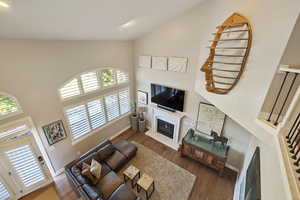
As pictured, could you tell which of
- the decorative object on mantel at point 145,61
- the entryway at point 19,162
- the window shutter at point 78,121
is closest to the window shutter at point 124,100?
the decorative object on mantel at point 145,61

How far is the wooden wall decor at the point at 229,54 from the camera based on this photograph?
81.8 inches

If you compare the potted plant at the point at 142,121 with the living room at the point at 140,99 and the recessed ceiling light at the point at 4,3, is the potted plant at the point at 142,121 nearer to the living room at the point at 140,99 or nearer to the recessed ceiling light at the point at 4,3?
the living room at the point at 140,99

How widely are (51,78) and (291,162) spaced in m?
4.82

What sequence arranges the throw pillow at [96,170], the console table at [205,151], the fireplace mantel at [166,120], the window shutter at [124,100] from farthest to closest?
the window shutter at [124,100] < the fireplace mantel at [166,120] < the console table at [205,151] < the throw pillow at [96,170]

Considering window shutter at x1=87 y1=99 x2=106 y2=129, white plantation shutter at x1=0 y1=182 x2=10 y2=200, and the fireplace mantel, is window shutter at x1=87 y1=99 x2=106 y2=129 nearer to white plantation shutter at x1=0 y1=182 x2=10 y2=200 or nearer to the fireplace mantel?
the fireplace mantel

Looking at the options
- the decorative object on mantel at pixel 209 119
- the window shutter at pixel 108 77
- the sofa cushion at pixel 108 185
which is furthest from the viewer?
the window shutter at pixel 108 77

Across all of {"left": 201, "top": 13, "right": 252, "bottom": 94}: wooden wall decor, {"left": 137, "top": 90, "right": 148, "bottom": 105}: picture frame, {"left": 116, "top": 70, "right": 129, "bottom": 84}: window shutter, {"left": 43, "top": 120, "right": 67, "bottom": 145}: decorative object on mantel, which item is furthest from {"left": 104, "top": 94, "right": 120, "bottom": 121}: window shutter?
{"left": 201, "top": 13, "right": 252, "bottom": 94}: wooden wall decor

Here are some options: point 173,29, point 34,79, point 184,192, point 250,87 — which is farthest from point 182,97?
point 34,79

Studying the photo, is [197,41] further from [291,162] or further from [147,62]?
[291,162]

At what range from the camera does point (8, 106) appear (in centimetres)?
296

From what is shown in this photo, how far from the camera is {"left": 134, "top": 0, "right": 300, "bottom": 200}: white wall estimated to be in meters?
1.54

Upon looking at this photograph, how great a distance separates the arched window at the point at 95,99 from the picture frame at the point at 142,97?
1.74 feet

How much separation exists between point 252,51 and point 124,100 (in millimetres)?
4977

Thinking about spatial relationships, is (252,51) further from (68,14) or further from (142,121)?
(142,121)
